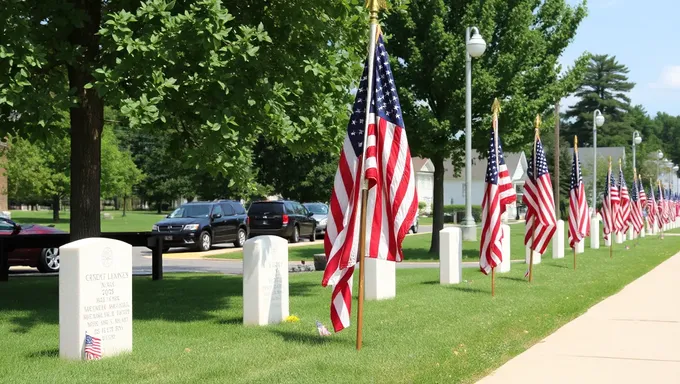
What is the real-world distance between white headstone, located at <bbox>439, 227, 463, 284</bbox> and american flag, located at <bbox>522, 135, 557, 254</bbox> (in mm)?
2198

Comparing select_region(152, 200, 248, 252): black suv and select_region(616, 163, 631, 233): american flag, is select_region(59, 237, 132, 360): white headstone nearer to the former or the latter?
select_region(152, 200, 248, 252): black suv

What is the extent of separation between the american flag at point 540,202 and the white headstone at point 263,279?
7.99 metres

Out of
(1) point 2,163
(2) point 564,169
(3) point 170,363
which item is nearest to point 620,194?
(3) point 170,363

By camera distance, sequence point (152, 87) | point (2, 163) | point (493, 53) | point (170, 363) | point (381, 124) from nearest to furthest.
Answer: point (170, 363), point (381, 124), point (152, 87), point (493, 53), point (2, 163)

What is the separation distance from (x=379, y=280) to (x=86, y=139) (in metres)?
4.92

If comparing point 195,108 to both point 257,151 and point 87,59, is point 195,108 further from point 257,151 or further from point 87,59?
point 257,151

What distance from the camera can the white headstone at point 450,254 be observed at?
14984 millimetres

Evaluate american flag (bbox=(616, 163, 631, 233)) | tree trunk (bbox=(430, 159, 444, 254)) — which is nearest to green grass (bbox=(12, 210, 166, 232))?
tree trunk (bbox=(430, 159, 444, 254))

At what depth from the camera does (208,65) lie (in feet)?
32.6

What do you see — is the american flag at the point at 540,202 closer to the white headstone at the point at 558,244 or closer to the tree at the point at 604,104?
the white headstone at the point at 558,244

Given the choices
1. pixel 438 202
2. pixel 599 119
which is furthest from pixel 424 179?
pixel 438 202

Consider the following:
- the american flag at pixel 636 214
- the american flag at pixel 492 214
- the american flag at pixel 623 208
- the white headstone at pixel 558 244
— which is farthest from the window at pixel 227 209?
the american flag at pixel 636 214

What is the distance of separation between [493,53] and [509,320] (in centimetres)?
1466

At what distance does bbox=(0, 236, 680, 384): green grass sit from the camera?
23.8ft
